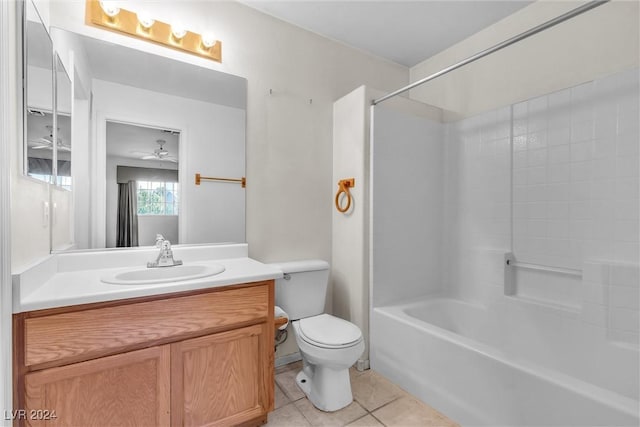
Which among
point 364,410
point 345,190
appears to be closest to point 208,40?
point 345,190

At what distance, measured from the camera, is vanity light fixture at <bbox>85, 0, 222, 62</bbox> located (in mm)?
1616

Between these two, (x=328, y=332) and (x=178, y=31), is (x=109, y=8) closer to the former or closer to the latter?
(x=178, y=31)

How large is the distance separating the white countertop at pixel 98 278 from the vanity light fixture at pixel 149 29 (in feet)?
3.91

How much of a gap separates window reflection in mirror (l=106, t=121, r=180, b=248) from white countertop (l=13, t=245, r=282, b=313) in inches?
4.6

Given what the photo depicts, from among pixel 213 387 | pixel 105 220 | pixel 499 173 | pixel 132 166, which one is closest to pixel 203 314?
pixel 213 387

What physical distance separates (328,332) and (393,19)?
219 centimetres

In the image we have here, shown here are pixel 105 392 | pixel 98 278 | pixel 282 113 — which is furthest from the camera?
A: pixel 282 113

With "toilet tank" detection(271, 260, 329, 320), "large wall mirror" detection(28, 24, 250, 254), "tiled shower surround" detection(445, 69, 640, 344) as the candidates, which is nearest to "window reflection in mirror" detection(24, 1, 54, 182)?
"large wall mirror" detection(28, 24, 250, 254)

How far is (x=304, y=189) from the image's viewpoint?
7.55 ft

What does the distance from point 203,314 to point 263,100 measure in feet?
4.71

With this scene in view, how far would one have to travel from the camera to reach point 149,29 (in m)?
1.75

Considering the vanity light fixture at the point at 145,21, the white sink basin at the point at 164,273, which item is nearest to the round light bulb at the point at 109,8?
the vanity light fixture at the point at 145,21

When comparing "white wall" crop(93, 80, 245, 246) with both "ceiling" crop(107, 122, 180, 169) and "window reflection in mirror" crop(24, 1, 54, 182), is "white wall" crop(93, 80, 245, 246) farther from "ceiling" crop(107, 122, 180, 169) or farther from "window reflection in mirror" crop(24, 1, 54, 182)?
"window reflection in mirror" crop(24, 1, 54, 182)

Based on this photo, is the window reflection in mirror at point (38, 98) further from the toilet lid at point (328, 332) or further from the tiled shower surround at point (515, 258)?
the tiled shower surround at point (515, 258)
